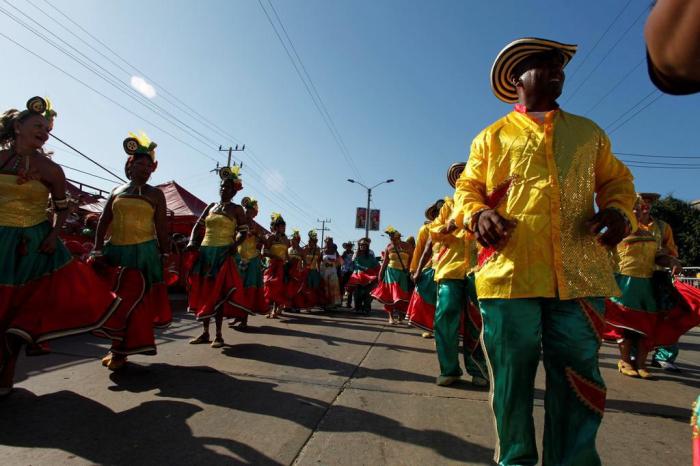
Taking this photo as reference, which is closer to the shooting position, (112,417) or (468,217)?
(468,217)

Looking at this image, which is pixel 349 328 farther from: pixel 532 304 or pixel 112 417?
pixel 532 304

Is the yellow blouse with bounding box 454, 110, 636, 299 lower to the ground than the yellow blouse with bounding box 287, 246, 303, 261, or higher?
lower

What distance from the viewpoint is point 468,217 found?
197 cm

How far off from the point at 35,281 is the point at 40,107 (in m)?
1.35

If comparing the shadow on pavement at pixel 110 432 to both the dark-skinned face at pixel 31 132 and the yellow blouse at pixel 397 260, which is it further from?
Result: the yellow blouse at pixel 397 260

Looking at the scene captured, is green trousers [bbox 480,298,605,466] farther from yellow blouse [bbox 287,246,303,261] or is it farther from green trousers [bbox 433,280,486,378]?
yellow blouse [bbox 287,246,303,261]

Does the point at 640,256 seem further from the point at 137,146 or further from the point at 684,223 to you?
the point at 684,223

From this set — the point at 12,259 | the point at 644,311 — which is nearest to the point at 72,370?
the point at 12,259

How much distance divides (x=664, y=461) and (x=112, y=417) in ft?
10.9

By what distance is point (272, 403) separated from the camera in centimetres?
303

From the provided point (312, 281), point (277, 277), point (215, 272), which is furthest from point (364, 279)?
point (215, 272)

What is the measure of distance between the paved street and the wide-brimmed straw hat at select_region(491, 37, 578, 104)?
2082 mm

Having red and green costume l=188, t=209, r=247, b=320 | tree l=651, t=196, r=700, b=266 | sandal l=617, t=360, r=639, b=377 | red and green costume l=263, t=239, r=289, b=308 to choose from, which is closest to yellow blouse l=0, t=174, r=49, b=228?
red and green costume l=188, t=209, r=247, b=320

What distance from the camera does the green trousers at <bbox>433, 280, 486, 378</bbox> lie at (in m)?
3.92
